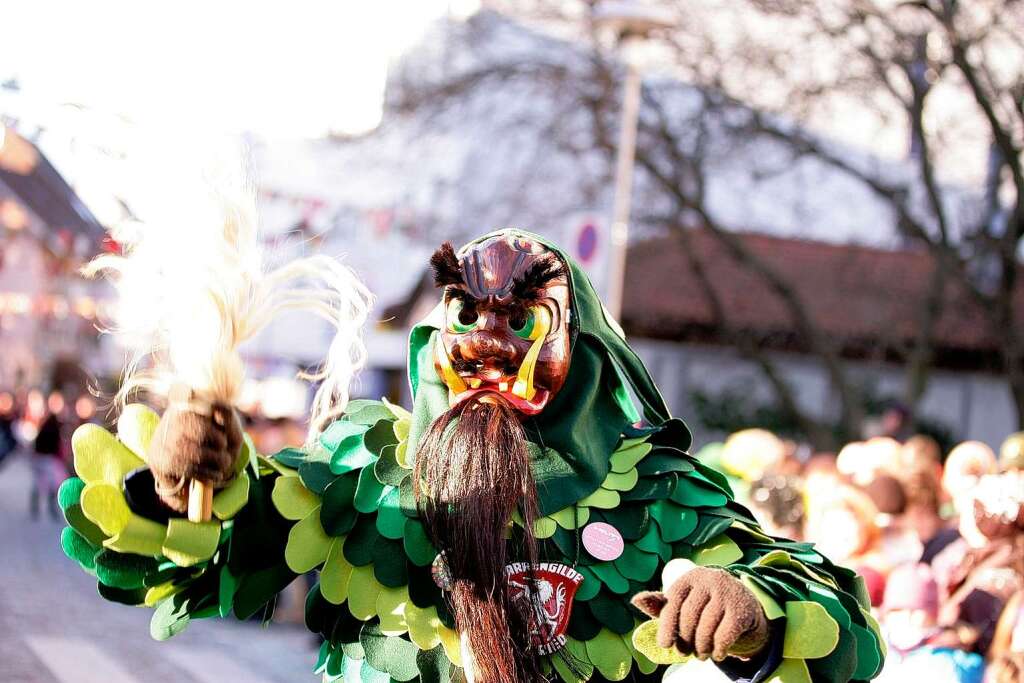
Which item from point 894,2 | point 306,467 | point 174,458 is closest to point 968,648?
point 306,467

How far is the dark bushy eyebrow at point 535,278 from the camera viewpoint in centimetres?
256

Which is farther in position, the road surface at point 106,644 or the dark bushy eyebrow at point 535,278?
the road surface at point 106,644

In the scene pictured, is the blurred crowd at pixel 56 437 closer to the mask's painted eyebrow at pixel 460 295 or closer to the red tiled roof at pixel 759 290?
the mask's painted eyebrow at pixel 460 295

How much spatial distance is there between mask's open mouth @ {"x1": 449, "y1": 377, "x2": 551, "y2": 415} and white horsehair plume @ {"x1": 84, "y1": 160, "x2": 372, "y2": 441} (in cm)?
35

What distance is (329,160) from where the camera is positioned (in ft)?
48.7

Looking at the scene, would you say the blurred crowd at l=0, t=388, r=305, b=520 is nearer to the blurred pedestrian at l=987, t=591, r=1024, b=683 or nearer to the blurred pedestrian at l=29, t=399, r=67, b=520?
the blurred pedestrian at l=29, t=399, r=67, b=520

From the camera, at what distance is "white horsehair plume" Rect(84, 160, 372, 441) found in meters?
2.33

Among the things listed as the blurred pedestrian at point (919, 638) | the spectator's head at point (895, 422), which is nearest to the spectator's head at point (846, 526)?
the blurred pedestrian at point (919, 638)

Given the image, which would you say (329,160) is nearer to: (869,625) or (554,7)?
(554,7)

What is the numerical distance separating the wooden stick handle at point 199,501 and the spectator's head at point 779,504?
3421 mm

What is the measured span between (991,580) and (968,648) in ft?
0.81

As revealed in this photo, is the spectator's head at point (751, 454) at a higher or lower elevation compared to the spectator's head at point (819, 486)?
lower

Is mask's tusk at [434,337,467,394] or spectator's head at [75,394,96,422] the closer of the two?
mask's tusk at [434,337,467,394]

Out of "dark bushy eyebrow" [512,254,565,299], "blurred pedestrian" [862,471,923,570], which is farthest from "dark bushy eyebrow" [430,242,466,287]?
"blurred pedestrian" [862,471,923,570]
